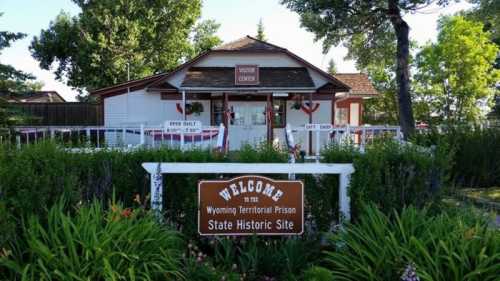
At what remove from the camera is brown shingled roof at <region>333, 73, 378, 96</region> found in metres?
21.5

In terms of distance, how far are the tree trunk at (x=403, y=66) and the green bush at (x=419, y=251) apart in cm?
972

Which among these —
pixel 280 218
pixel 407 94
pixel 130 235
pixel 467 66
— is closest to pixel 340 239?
pixel 280 218

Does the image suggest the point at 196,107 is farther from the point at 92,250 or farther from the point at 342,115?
the point at 92,250

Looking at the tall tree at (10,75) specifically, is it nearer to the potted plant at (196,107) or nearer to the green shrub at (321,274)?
the potted plant at (196,107)

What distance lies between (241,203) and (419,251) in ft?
5.33

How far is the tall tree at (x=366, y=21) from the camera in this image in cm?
1291

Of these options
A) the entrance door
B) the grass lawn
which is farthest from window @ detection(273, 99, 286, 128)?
the grass lawn

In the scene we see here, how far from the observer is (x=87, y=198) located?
13.3ft

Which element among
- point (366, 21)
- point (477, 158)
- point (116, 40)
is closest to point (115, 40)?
point (116, 40)

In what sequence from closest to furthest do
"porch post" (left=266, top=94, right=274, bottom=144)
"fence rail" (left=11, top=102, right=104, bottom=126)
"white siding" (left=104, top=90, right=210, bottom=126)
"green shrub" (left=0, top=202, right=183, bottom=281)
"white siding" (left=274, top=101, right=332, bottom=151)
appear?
1. "green shrub" (left=0, top=202, right=183, bottom=281)
2. "porch post" (left=266, top=94, right=274, bottom=144)
3. "white siding" (left=104, top=90, right=210, bottom=126)
4. "white siding" (left=274, top=101, right=332, bottom=151)
5. "fence rail" (left=11, top=102, right=104, bottom=126)

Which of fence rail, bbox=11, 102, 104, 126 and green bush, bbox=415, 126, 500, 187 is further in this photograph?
fence rail, bbox=11, 102, 104, 126

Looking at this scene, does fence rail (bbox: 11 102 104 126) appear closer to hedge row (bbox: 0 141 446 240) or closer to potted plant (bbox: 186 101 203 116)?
potted plant (bbox: 186 101 203 116)

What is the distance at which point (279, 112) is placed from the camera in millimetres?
17969

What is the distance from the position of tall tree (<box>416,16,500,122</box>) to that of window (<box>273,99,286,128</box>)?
9.72m
